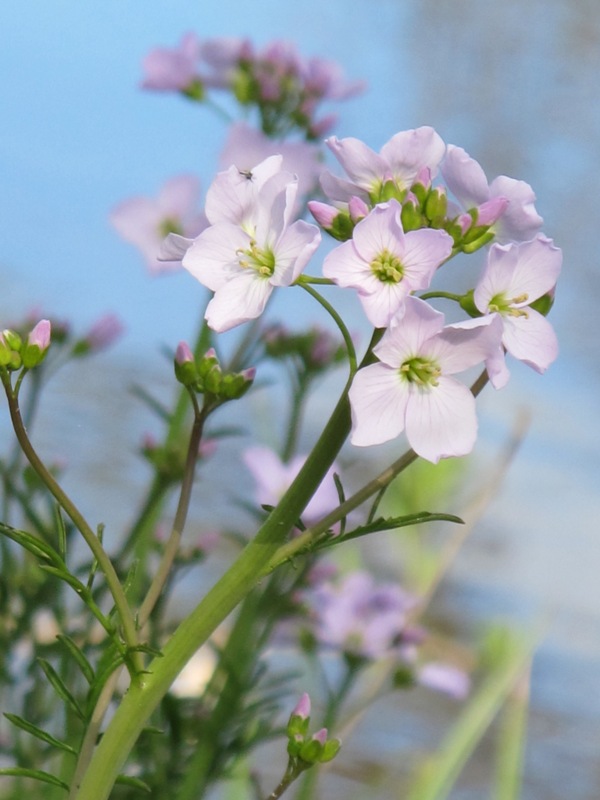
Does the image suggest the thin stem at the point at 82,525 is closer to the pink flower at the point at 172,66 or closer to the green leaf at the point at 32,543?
the green leaf at the point at 32,543

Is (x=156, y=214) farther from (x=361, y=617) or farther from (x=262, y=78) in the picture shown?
(x=361, y=617)

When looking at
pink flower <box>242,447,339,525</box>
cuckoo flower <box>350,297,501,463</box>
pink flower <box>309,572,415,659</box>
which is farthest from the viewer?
pink flower <box>309,572,415,659</box>

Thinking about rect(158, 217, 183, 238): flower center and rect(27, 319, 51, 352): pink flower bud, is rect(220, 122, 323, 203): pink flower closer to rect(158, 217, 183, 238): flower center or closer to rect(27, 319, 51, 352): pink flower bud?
rect(158, 217, 183, 238): flower center

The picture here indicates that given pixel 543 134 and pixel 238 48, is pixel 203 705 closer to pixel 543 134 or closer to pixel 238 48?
pixel 238 48

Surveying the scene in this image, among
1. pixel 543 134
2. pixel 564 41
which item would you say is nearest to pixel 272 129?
pixel 543 134

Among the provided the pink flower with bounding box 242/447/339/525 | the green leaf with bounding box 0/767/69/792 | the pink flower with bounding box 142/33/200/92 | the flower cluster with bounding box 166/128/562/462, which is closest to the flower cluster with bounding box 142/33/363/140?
the pink flower with bounding box 142/33/200/92

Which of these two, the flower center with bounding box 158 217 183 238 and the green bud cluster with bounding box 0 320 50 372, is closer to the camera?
the green bud cluster with bounding box 0 320 50 372
